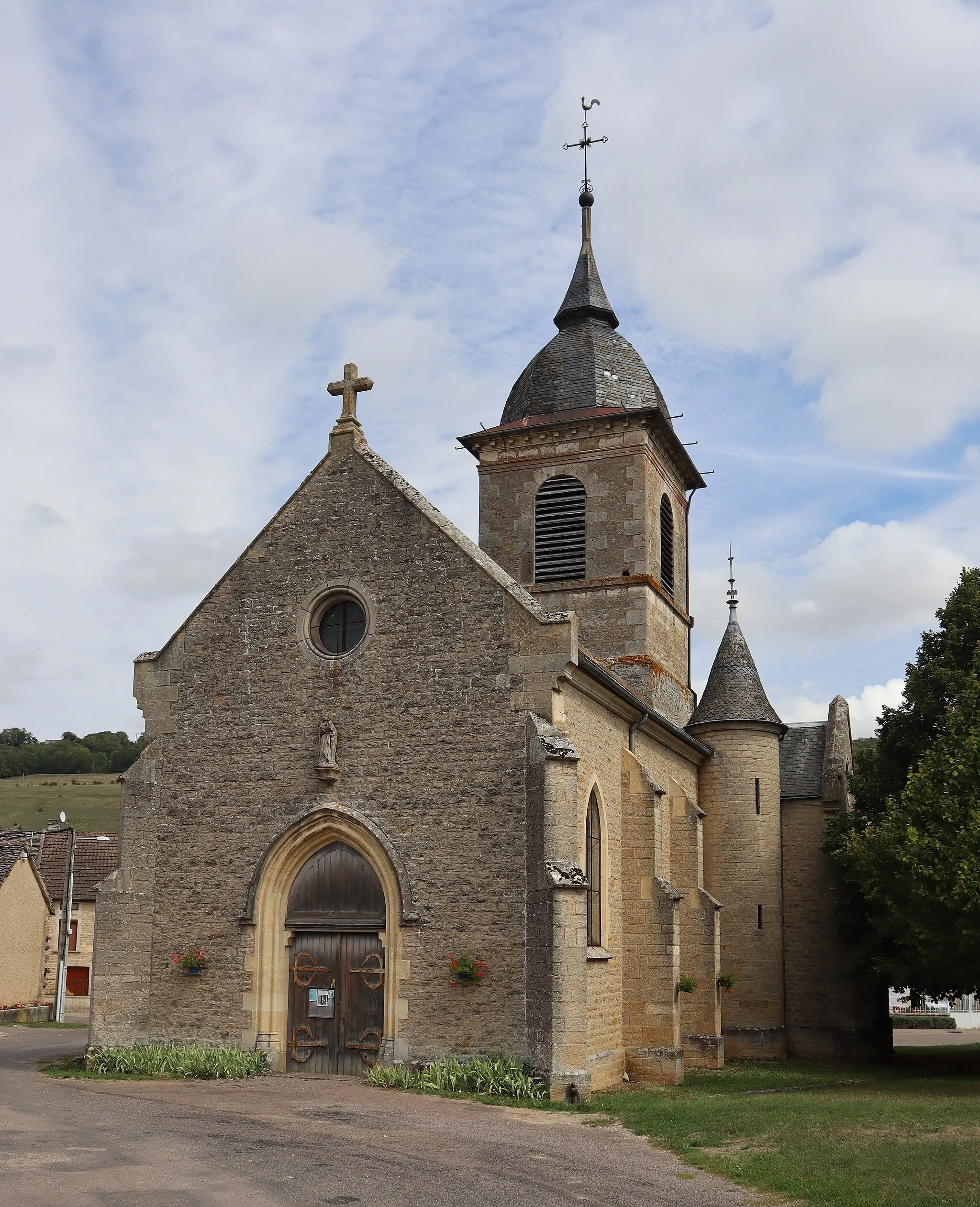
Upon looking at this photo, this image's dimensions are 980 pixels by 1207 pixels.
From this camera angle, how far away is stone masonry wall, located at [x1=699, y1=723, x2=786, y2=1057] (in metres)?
23.9

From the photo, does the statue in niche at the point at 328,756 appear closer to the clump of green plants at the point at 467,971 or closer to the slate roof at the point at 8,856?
the clump of green plants at the point at 467,971

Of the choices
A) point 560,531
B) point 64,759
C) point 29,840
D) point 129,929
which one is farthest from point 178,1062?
point 64,759

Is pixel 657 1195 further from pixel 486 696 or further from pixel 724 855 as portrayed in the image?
pixel 724 855

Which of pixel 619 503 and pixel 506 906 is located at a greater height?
pixel 619 503

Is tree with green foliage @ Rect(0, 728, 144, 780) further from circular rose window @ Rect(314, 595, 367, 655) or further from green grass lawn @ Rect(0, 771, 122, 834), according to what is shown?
circular rose window @ Rect(314, 595, 367, 655)

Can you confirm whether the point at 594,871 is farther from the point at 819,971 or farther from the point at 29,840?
the point at 29,840

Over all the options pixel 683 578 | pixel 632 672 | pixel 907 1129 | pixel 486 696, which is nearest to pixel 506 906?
pixel 486 696

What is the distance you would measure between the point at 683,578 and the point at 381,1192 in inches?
811

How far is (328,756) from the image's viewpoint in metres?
17.7

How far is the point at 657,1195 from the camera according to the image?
382 inches

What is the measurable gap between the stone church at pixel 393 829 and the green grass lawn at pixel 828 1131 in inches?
56.6

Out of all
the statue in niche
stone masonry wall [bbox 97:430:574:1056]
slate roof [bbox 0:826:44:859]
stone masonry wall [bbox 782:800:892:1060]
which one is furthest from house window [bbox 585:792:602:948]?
slate roof [bbox 0:826:44:859]

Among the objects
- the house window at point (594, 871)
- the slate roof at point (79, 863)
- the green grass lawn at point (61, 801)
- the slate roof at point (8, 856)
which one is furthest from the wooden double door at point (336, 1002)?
the green grass lawn at point (61, 801)

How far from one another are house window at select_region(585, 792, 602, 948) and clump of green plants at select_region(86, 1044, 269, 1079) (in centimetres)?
509
